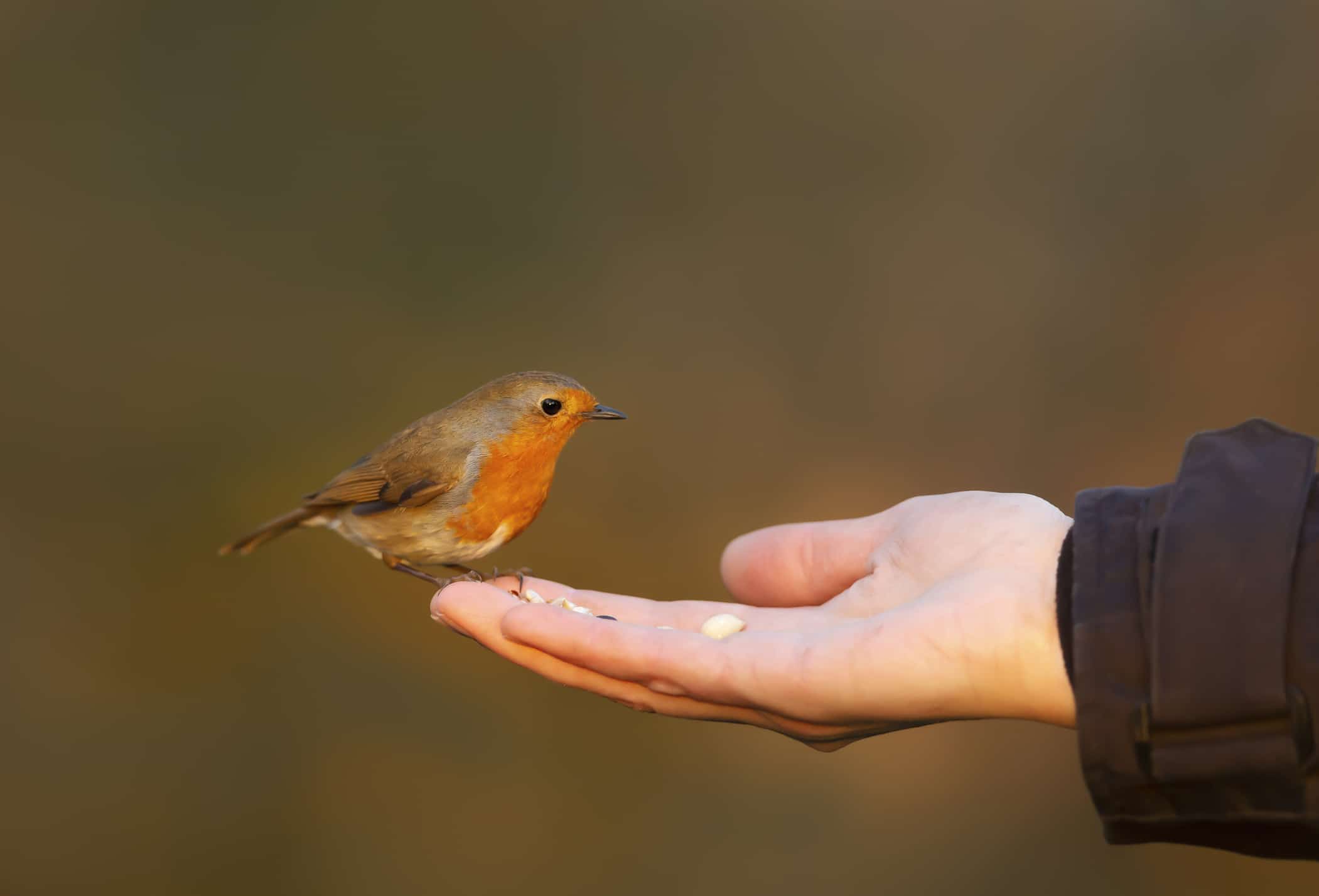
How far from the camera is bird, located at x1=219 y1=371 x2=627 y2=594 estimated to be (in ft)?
11.5

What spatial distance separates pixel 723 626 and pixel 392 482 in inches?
58.9

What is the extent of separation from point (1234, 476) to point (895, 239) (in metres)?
4.56

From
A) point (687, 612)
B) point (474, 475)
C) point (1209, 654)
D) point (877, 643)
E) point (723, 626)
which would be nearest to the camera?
point (1209, 654)

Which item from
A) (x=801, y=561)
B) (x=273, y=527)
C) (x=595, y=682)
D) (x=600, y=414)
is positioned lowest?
(x=595, y=682)

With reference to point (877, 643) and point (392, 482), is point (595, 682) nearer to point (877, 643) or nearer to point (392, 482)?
point (877, 643)

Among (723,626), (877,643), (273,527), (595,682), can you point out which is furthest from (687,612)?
(273,527)

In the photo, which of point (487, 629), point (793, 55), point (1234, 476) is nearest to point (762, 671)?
point (487, 629)

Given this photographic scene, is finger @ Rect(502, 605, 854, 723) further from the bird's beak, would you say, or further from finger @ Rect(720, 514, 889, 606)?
the bird's beak

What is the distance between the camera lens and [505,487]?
3527mm

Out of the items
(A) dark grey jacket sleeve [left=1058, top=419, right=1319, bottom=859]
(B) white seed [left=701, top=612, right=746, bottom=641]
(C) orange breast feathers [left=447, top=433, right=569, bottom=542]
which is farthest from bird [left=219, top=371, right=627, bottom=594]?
(A) dark grey jacket sleeve [left=1058, top=419, right=1319, bottom=859]

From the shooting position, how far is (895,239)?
625 centimetres

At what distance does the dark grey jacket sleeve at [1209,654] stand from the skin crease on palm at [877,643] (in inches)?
8.7

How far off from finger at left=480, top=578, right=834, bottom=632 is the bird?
46 cm

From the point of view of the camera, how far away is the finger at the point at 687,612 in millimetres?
2748
